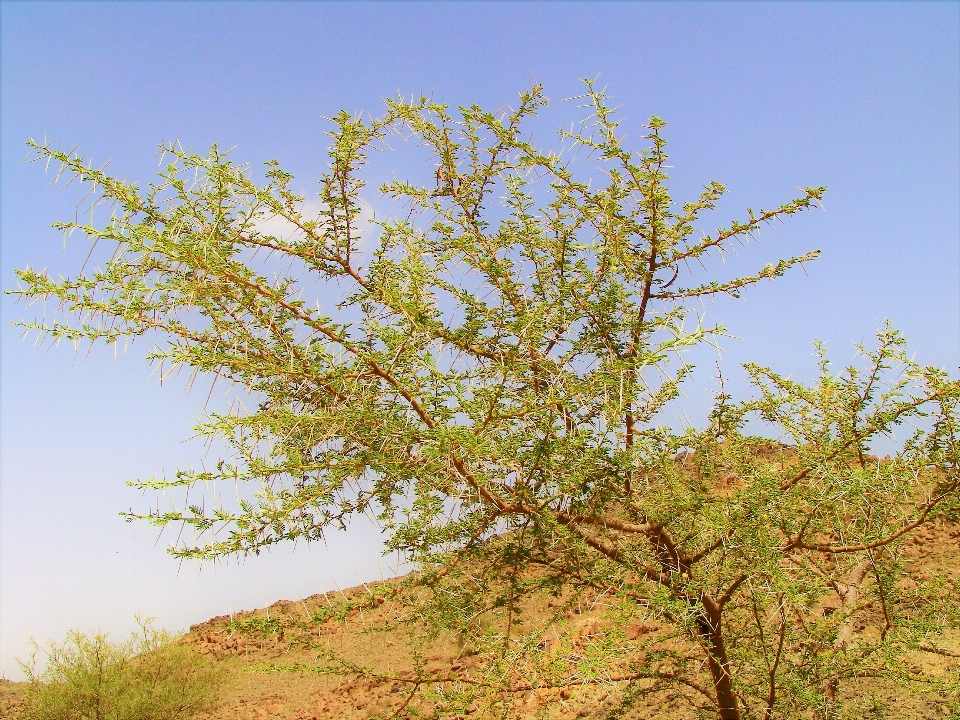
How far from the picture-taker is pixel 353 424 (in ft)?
10.1

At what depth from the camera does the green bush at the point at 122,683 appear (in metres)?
9.20

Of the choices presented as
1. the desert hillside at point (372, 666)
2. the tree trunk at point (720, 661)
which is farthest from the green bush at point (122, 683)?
the tree trunk at point (720, 661)

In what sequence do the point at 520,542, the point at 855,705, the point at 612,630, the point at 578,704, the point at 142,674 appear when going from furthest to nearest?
the point at 142,674 → the point at 578,704 → the point at 855,705 → the point at 520,542 → the point at 612,630

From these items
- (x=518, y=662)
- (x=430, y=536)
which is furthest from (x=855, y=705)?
(x=430, y=536)

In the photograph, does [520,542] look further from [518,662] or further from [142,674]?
[142,674]

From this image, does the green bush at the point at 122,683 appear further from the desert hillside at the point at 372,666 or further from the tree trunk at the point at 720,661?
the tree trunk at the point at 720,661

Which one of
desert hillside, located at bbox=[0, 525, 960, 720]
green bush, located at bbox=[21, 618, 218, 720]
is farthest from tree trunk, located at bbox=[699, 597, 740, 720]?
green bush, located at bbox=[21, 618, 218, 720]

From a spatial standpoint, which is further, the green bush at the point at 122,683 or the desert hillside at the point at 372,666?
the green bush at the point at 122,683

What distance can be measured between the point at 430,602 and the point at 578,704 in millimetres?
4098

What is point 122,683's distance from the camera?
9.28 meters

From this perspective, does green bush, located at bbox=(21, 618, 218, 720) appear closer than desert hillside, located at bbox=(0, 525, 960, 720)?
No

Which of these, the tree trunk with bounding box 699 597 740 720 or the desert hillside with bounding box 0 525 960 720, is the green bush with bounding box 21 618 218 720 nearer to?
the desert hillside with bounding box 0 525 960 720

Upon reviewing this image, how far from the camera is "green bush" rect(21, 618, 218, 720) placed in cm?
920

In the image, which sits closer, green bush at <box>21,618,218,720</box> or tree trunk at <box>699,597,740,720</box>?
tree trunk at <box>699,597,740,720</box>
